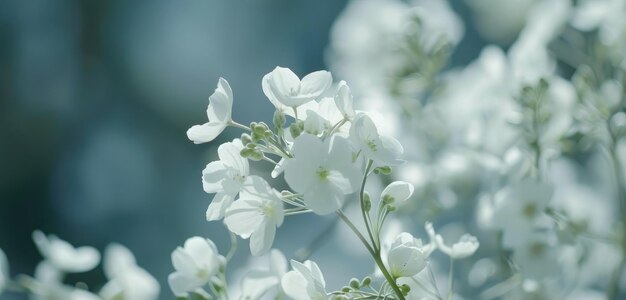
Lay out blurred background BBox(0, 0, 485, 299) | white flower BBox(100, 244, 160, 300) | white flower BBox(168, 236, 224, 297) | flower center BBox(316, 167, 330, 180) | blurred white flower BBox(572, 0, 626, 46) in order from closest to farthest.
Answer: flower center BBox(316, 167, 330, 180) < white flower BBox(168, 236, 224, 297) < white flower BBox(100, 244, 160, 300) < blurred white flower BBox(572, 0, 626, 46) < blurred background BBox(0, 0, 485, 299)

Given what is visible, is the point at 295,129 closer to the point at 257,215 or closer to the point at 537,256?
the point at 257,215

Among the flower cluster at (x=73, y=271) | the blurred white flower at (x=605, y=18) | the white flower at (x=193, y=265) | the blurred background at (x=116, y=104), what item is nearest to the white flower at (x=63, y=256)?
the flower cluster at (x=73, y=271)

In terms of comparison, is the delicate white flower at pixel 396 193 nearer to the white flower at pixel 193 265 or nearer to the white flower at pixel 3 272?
the white flower at pixel 193 265

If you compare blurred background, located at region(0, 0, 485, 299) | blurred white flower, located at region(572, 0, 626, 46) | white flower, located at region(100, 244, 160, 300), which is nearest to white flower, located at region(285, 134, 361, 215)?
white flower, located at region(100, 244, 160, 300)

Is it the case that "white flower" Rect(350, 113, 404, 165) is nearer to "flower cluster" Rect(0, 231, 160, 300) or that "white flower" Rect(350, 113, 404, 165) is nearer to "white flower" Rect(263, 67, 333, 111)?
"white flower" Rect(263, 67, 333, 111)

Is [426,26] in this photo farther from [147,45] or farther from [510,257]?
[147,45]

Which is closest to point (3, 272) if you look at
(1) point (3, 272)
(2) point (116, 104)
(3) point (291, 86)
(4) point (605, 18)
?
(1) point (3, 272)
